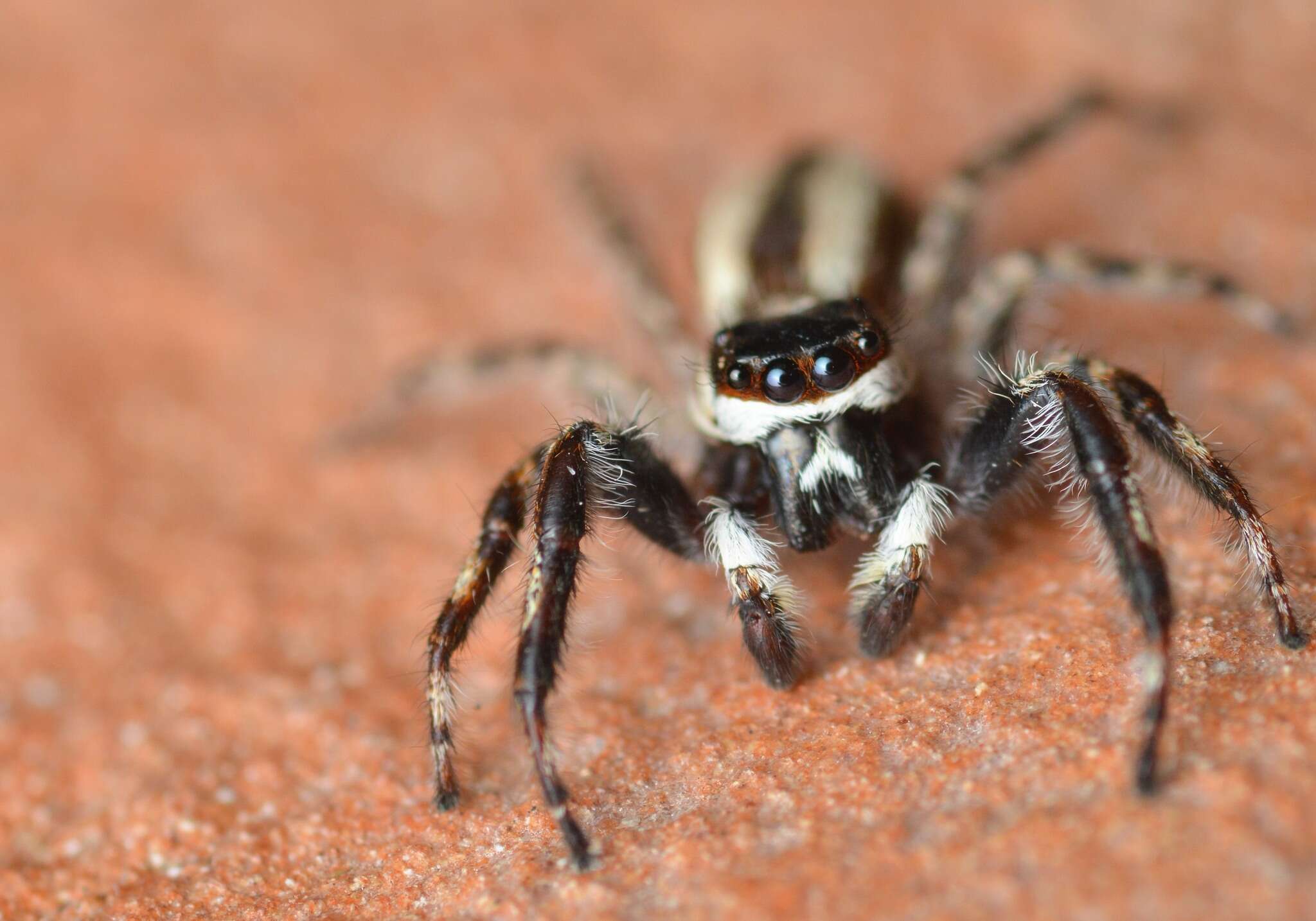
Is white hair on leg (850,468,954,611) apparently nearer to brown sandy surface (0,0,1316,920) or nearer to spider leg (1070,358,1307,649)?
brown sandy surface (0,0,1316,920)

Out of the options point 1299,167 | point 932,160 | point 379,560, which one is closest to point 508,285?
point 379,560

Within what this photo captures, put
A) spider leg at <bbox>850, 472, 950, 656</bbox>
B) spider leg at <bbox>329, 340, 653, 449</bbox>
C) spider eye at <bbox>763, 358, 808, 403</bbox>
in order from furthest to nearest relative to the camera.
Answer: spider leg at <bbox>329, 340, 653, 449</bbox> → spider eye at <bbox>763, 358, 808, 403</bbox> → spider leg at <bbox>850, 472, 950, 656</bbox>

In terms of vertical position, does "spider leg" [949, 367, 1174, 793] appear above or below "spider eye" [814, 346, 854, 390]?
below

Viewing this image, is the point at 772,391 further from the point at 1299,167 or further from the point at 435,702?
the point at 1299,167

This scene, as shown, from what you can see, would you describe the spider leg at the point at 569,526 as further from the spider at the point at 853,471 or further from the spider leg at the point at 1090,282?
the spider leg at the point at 1090,282

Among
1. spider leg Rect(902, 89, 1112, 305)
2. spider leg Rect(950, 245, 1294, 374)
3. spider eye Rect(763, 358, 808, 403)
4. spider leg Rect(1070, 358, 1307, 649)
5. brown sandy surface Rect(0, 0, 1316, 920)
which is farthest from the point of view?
spider leg Rect(902, 89, 1112, 305)

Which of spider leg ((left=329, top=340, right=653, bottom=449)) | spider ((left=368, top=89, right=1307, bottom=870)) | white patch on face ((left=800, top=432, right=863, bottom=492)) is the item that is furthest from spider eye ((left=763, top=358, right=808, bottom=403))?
spider leg ((left=329, top=340, right=653, bottom=449))
